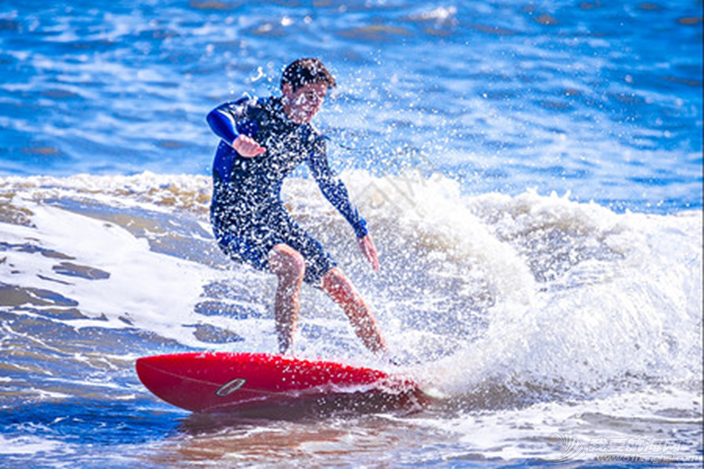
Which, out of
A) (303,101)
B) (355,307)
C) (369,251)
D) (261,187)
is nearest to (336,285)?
(355,307)

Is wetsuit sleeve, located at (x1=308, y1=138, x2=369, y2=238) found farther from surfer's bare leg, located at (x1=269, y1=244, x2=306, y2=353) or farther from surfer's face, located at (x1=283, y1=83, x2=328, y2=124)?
surfer's bare leg, located at (x1=269, y1=244, x2=306, y2=353)

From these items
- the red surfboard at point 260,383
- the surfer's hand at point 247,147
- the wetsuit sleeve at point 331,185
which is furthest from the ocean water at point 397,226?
the surfer's hand at point 247,147

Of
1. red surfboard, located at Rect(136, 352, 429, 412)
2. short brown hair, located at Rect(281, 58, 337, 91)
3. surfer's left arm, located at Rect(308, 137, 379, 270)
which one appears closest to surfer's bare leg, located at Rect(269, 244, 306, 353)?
red surfboard, located at Rect(136, 352, 429, 412)

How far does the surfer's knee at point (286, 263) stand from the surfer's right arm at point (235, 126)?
0.58m

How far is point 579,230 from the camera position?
30.7ft

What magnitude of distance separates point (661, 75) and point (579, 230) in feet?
18.3

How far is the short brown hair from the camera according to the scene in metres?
4.09

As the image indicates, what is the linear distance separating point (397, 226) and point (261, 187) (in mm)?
5124

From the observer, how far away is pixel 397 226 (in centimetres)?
934

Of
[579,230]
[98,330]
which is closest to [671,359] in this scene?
[98,330]

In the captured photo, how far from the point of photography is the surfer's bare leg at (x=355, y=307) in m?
4.35

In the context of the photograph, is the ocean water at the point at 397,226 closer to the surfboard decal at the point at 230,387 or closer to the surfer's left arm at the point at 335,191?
the surfboard decal at the point at 230,387

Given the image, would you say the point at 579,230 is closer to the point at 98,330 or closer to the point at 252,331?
the point at 252,331

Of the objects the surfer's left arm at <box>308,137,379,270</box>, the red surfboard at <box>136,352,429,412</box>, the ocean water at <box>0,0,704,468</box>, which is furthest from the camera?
the surfer's left arm at <box>308,137,379,270</box>
